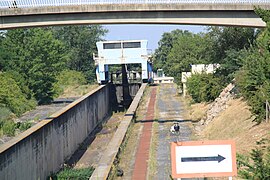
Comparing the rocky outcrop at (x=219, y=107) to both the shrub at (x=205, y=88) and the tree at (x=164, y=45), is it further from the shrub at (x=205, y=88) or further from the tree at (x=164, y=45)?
the tree at (x=164, y=45)

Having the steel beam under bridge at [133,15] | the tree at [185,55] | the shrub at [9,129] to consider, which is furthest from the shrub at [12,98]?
the tree at [185,55]

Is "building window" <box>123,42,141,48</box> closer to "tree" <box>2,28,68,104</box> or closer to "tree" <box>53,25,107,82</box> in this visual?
"tree" <box>2,28,68,104</box>

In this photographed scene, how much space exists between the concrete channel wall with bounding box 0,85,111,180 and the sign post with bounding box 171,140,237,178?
398 inches

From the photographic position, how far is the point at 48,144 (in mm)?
22469

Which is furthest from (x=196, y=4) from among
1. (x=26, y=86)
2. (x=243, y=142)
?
(x=26, y=86)

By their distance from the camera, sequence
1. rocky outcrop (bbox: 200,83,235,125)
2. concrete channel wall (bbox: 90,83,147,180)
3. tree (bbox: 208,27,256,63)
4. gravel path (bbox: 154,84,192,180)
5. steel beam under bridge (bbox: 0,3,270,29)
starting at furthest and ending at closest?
tree (bbox: 208,27,256,63) → rocky outcrop (bbox: 200,83,235,125) → steel beam under bridge (bbox: 0,3,270,29) → gravel path (bbox: 154,84,192,180) → concrete channel wall (bbox: 90,83,147,180)

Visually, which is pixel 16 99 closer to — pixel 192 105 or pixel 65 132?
pixel 192 105

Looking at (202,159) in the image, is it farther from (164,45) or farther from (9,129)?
(164,45)

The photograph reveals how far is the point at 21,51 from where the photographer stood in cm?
5366

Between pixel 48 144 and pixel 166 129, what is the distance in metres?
6.20

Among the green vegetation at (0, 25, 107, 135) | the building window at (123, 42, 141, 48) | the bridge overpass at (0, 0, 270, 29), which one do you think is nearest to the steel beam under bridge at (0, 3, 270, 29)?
the bridge overpass at (0, 0, 270, 29)

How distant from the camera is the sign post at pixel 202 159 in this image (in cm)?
717

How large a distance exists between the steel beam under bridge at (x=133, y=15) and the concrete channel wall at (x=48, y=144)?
15.4ft

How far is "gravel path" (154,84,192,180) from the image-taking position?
17406mm
